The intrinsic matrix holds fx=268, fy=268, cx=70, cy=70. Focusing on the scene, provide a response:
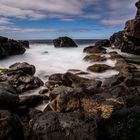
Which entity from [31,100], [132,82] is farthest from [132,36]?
[31,100]

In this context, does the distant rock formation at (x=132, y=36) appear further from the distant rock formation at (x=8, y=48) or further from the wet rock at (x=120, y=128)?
the wet rock at (x=120, y=128)

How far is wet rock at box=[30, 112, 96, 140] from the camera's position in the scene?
465 inches

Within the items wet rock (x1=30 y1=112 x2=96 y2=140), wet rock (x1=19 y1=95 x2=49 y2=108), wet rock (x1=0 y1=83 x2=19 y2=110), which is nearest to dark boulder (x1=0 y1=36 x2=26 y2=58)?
wet rock (x1=19 y1=95 x2=49 y2=108)

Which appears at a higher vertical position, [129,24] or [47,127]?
[129,24]

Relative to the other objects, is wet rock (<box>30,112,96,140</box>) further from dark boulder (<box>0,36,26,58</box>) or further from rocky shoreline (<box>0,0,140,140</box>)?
dark boulder (<box>0,36,26,58</box>)

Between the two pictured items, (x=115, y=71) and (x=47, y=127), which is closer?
(x=47, y=127)

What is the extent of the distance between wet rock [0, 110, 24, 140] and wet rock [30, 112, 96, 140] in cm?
68

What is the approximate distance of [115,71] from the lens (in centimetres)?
3209

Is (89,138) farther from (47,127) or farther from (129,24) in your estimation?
(129,24)

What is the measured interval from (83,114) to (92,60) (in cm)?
2796

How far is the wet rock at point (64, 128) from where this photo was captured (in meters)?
11.8

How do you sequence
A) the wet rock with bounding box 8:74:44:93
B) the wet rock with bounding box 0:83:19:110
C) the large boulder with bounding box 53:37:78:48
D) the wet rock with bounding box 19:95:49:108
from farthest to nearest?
the large boulder with bounding box 53:37:78:48 < the wet rock with bounding box 8:74:44:93 < the wet rock with bounding box 19:95:49:108 < the wet rock with bounding box 0:83:19:110

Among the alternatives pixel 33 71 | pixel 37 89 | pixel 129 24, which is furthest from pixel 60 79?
pixel 129 24

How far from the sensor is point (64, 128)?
12.0 meters
